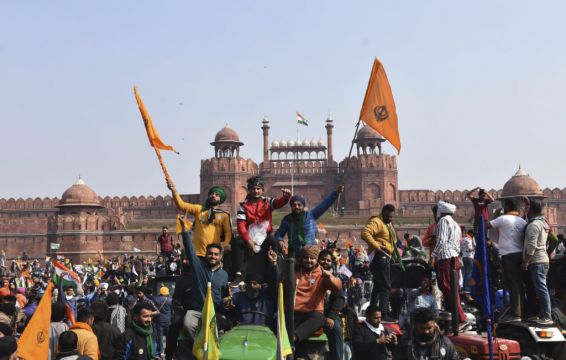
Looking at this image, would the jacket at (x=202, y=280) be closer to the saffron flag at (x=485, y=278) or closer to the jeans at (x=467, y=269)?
the saffron flag at (x=485, y=278)

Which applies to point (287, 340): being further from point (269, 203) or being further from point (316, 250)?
point (269, 203)

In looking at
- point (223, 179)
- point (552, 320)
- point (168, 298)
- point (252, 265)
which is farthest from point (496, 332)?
point (223, 179)

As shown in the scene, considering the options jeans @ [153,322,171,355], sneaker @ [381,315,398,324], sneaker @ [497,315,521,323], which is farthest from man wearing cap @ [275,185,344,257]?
jeans @ [153,322,171,355]

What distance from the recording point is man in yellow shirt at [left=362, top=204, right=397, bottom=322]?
6.81m

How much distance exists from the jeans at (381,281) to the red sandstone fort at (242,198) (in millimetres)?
38846

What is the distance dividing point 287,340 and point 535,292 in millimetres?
2357

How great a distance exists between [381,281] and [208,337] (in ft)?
8.31

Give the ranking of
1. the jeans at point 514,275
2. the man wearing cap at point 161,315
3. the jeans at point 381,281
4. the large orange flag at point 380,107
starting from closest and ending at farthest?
the jeans at point 514,275
the jeans at point 381,281
the large orange flag at point 380,107
the man wearing cap at point 161,315

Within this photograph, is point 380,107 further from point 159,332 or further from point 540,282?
point 159,332

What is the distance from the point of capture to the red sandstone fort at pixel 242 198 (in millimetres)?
46531

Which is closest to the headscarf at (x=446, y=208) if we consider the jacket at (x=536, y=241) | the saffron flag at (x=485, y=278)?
the jacket at (x=536, y=241)

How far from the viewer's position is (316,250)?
5.34 meters

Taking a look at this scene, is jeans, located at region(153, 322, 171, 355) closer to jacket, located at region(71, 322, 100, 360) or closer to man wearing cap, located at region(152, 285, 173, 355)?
A: man wearing cap, located at region(152, 285, 173, 355)

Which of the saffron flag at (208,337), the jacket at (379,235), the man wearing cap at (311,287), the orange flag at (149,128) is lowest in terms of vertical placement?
the saffron flag at (208,337)
